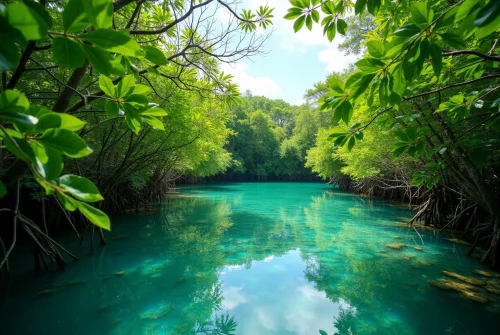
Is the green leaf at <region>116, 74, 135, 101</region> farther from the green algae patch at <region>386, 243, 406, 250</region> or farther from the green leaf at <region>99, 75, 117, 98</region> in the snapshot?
the green algae patch at <region>386, 243, 406, 250</region>

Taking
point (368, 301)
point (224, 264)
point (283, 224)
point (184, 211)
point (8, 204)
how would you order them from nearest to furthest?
point (368, 301) → point (224, 264) → point (8, 204) → point (283, 224) → point (184, 211)

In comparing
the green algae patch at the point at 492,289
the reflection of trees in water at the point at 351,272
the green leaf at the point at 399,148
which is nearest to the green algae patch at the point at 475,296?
the green algae patch at the point at 492,289

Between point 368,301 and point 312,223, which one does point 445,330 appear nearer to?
point 368,301

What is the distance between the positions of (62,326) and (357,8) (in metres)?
4.51

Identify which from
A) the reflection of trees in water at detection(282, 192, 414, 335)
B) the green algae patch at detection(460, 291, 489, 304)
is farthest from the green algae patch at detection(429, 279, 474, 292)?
the reflection of trees in water at detection(282, 192, 414, 335)

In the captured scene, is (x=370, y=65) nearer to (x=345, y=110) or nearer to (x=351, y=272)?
(x=345, y=110)

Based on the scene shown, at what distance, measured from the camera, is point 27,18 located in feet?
1.58

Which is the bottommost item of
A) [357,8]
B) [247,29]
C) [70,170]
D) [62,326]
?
[62,326]

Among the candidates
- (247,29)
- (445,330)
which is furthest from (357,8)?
(445,330)

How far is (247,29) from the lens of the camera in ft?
9.04

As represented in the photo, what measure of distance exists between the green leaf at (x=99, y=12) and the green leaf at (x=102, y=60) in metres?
0.06

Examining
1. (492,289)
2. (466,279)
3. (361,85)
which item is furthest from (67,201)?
(466,279)

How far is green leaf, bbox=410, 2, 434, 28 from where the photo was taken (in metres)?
0.78

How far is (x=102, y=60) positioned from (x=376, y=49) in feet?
2.96
